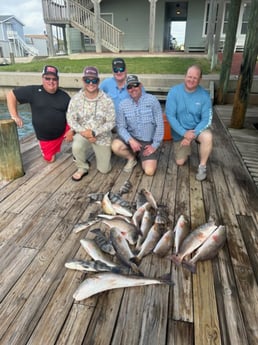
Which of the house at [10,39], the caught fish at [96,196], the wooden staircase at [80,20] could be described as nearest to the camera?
the caught fish at [96,196]

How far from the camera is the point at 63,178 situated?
3252 mm

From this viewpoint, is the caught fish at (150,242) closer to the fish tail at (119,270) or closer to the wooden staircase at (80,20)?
the fish tail at (119,270)

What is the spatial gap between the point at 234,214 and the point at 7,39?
37771 millimetres

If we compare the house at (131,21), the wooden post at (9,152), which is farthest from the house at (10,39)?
the wooden post at (9,152)

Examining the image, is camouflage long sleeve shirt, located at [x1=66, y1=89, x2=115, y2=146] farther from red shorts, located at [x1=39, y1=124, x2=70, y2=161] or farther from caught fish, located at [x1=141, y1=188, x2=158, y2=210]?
caught fish, located at [x1=141, y1=188, x2=158, y2=210]

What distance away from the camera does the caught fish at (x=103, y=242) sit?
6.56 ft

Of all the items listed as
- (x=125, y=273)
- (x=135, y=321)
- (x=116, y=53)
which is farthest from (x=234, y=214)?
(x=116, y=53)

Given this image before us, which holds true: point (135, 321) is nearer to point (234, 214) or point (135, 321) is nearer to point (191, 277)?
point (191, 277)

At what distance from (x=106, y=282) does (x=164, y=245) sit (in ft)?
1.83

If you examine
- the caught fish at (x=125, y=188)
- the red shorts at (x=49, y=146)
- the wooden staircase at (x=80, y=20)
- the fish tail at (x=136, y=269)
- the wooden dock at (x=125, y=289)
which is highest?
the wooden staircase at (x=80, y=20)

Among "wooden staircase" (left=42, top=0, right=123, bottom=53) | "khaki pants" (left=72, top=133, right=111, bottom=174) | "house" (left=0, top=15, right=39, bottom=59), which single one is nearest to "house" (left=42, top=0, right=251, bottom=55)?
"wooden staircase" (left=42, top=0, right=123, bottom=53)

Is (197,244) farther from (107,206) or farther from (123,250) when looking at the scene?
(107,206)

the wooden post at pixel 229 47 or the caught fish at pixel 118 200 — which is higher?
the wooden post at pixel 229 47

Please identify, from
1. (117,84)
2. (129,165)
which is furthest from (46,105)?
(129,165)
